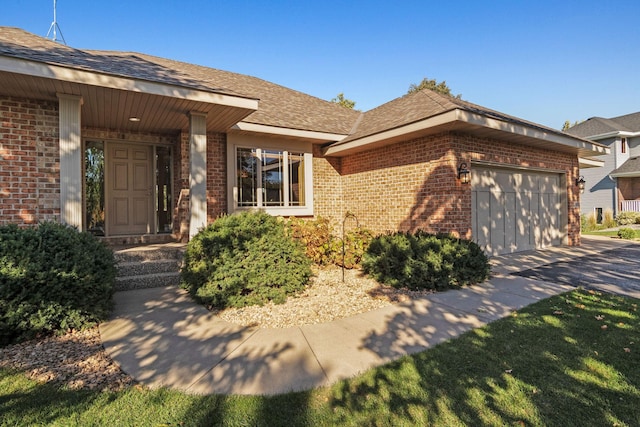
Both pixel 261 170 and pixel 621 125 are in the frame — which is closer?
pixel 261 170

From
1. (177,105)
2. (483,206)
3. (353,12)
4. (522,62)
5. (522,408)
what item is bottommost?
(522,408)

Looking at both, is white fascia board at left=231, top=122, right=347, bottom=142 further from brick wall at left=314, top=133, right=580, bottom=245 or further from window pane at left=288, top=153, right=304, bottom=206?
brick wall at left=314, top=133, right=580, bottom=245

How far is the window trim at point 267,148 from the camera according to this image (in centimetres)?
791

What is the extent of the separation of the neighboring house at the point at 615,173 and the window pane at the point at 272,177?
73.7 ft

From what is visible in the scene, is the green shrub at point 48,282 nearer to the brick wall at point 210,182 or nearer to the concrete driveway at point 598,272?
the brick wall at point 210,182

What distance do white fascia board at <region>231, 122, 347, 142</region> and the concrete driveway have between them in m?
5.64

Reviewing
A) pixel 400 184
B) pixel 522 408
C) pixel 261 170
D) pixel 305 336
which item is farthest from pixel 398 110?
pixel 522 408

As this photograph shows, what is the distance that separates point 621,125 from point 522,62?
1912 centimetres

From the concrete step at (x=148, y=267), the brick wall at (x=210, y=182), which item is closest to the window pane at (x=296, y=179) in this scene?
the brick wall at (x=210, y=182)

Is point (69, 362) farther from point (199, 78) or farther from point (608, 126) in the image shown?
point (608, 126)

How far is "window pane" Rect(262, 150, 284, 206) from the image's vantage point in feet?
27.9

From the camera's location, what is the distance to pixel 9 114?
5.14 metres

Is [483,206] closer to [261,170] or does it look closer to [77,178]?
[261,170]

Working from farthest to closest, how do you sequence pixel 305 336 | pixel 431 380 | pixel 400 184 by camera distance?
pixel 400 184 → pixel 305 336 → pixel 431 380
